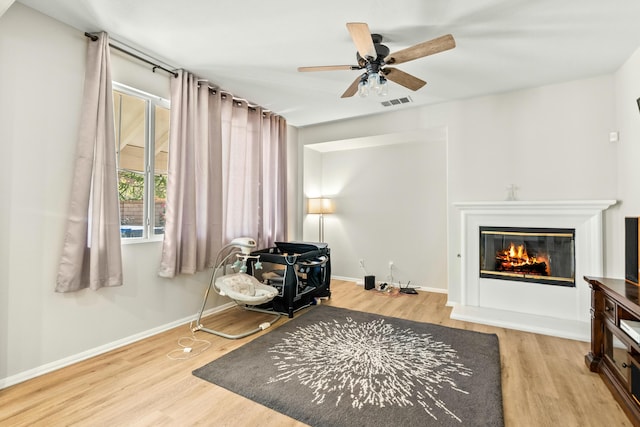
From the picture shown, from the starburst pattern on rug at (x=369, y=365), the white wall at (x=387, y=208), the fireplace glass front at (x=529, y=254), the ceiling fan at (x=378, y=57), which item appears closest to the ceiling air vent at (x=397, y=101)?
the white wall at (x=387, y=208)

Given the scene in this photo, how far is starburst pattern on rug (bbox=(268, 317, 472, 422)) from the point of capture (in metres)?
1.92

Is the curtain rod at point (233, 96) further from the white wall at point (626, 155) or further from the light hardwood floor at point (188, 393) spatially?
the white wall at point (626, 155)

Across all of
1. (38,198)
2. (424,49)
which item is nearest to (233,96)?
(38,198)

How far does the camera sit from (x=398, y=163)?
16.1ft

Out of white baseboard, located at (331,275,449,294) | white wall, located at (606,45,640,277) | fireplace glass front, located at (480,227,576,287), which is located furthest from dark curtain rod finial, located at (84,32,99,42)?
white wall, located at (606,45,640,277)

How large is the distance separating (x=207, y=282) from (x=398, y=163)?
3370 millimetres

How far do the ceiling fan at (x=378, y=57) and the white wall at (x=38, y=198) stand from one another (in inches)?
73.7

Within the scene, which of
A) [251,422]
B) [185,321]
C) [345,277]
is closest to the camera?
[251,422]

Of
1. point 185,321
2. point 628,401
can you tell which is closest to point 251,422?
point 185,321

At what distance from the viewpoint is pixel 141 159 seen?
296 cm

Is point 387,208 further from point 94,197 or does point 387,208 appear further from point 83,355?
point 83,355

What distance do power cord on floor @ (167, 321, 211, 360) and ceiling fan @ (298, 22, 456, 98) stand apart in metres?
2.53

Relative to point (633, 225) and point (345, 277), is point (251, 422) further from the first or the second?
→ point (345, 277)

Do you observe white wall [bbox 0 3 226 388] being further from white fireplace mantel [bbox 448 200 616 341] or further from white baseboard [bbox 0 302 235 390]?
white fireplace mantel [bbox 448 200 616 341]
